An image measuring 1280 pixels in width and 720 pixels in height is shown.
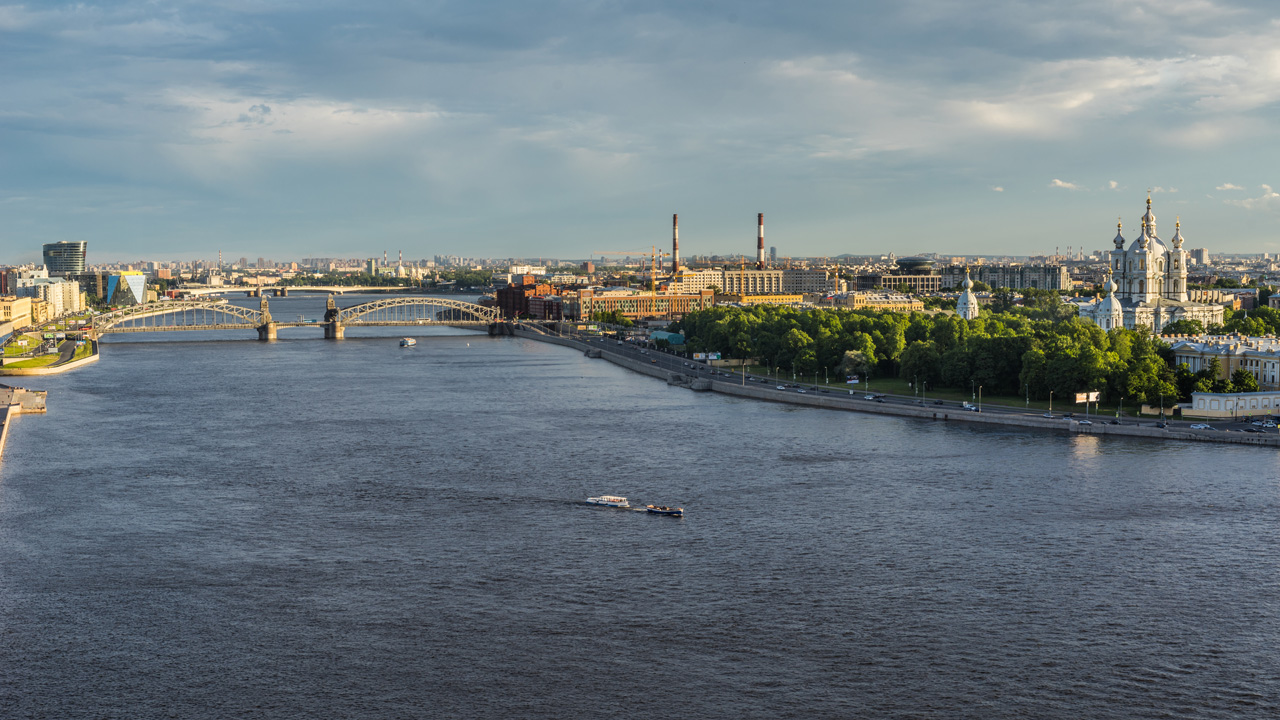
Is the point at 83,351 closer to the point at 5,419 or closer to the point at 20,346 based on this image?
the point at 20,346

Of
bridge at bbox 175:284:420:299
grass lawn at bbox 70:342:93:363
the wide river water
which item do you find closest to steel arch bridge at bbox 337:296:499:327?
grass lawn at bbox 70:342:93:363

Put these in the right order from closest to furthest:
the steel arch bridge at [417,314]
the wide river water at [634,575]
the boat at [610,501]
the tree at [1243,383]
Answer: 1. the wide river water at [634,575]
2. the boat at [610,501]
3. the tree at [1243,383]
4. the steel arch bridge at [417,314]

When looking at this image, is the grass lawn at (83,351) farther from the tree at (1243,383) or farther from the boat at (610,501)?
the tree at (1243,383)

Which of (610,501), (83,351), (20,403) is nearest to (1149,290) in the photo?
(610,501)

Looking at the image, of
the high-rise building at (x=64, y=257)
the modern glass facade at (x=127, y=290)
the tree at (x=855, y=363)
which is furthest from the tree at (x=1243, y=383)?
the high-rise building at (x=64, y=257)

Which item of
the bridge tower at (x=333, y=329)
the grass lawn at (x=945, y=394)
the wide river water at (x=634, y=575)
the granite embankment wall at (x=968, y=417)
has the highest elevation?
the bridge tower at (x=333, y=329)

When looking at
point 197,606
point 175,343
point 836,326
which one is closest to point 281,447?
point 197,606
